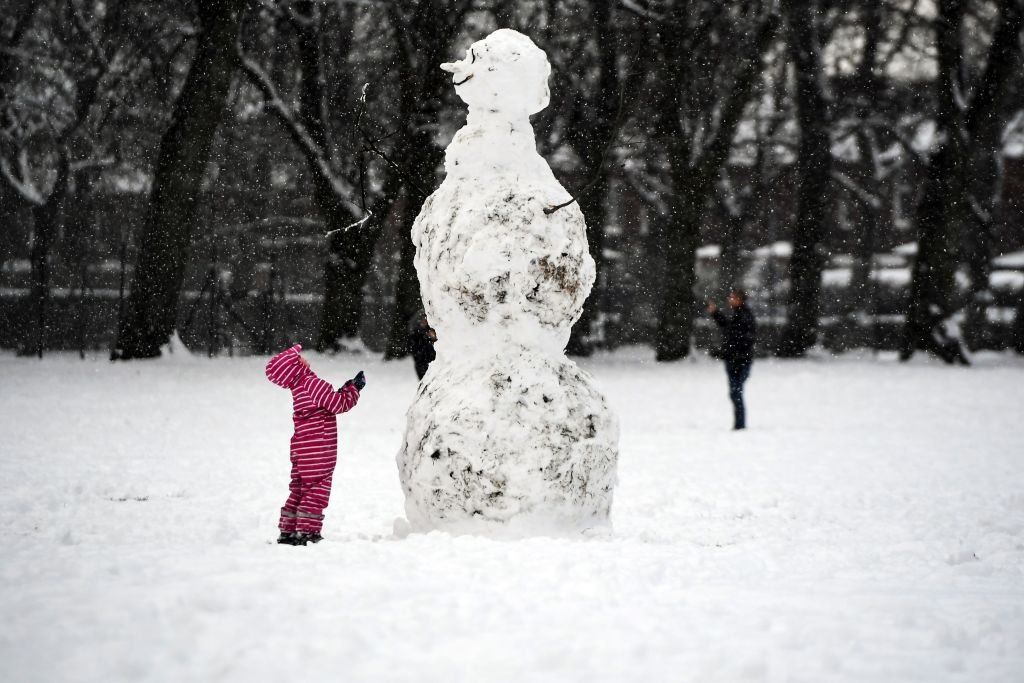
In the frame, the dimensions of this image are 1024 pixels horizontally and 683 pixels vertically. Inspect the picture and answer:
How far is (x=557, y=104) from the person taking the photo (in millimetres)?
24422

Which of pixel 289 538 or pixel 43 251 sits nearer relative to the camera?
pixel 289 538

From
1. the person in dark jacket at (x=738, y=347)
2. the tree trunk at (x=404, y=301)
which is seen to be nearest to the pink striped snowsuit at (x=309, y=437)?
the person in dark jacket at (x=738, y=347)

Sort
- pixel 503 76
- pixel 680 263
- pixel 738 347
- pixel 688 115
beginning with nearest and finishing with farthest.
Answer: pixel 503 76 < pixel 738 347 < pixel 680 263 < pixel 688 115

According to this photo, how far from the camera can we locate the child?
635cm

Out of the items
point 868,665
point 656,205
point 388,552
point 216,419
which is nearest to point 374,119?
point 656,205

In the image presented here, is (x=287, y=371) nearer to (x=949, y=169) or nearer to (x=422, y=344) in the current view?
(x=422, y=344)

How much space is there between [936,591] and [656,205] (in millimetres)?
25939

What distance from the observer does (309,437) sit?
6.40 m

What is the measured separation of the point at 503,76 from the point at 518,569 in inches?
127

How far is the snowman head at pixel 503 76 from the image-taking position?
22.2ft

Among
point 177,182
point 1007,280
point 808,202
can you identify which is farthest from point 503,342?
point 1007,280

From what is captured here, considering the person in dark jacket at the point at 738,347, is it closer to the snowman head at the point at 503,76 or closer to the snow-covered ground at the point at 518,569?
the snow-covered ground at the point at 518,569

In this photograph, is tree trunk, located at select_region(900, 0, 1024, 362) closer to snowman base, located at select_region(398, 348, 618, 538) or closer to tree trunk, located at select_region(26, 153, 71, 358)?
tree trunk, located at select_region(26, 153, 71, 358)

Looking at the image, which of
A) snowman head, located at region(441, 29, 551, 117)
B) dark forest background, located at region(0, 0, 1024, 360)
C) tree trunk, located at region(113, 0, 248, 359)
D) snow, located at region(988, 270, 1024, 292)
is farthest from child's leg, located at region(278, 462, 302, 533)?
snow, located at region(988, 270, 1024, 292)
